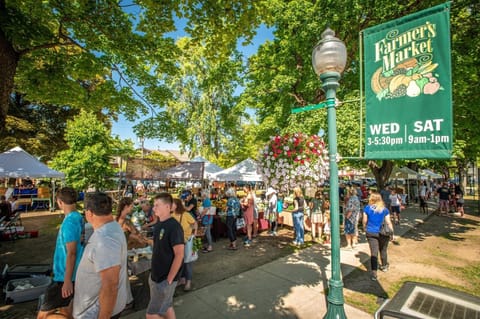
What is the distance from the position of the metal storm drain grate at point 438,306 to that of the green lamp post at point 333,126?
812 mm

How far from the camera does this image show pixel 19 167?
31.1 ft

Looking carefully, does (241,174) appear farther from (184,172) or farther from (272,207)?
(272,207)

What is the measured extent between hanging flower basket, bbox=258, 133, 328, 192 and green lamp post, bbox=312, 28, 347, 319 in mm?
1819

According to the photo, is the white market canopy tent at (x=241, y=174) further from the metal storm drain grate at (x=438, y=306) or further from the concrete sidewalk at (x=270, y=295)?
the metal storm drain grate at (x=438, y=306)

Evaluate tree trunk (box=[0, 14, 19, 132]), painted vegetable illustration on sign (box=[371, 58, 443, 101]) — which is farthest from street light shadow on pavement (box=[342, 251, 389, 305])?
tree trunk (box=[0, 14, 19, 132])

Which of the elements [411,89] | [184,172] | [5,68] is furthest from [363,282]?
[184,172]

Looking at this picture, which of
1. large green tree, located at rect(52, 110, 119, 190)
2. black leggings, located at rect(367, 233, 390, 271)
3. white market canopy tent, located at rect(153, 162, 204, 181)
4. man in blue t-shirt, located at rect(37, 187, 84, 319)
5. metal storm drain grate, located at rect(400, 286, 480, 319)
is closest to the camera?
metal storm drain grate, located at rect(400, 286, 480, 319)

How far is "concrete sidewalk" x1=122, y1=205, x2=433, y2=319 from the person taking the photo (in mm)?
3887

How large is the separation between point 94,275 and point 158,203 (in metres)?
1.02

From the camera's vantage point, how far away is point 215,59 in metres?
5.97

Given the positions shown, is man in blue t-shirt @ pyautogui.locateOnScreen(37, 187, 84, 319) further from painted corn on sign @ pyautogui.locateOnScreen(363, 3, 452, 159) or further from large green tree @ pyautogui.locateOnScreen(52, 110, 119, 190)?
large green tree @ pyautogui.locateOnScreen(52, 110, 119, 190)

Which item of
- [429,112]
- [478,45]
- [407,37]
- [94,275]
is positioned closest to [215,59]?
[407,37]

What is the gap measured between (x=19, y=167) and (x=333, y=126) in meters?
12.5

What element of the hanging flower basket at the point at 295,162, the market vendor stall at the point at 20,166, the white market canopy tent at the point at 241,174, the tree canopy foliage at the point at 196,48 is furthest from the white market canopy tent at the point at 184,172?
the hanging flower basket at the point at 295,162
